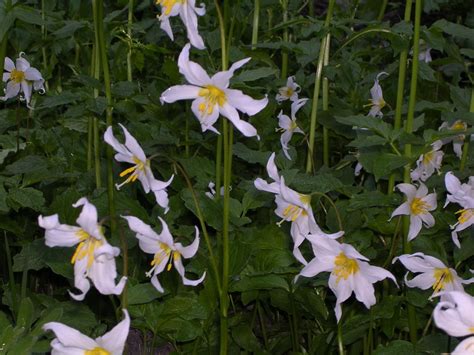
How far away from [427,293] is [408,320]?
82mm

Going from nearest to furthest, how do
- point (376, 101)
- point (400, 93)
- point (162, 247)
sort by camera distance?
point (162, 247) → point (400, 93) → point (376, 101)

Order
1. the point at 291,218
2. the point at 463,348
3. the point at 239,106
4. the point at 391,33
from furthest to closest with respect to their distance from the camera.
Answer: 1. the point at 391,33
2. the point at 291,218
3. the point at 239,106
4. the point at 463,348

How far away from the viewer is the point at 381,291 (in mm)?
2193

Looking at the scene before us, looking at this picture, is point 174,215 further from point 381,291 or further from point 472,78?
point 472,78

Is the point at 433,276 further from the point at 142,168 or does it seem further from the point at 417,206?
the point at 142,168

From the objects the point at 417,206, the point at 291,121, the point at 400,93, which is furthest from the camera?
the point at 291,121

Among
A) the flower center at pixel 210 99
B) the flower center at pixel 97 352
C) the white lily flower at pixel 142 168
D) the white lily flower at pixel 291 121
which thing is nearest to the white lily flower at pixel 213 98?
the flower center at pixel 210 99

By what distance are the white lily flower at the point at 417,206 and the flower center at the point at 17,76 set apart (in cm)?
111

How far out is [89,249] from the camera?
152cm

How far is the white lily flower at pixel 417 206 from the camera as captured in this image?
6.61ft

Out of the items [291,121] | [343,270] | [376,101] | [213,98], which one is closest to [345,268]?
[343,270]

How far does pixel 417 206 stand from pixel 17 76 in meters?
1.18

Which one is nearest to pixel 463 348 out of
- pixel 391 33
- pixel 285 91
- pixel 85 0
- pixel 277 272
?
pixel 277 272

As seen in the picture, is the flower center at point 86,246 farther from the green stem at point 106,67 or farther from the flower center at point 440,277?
the flower center at point 440,277
